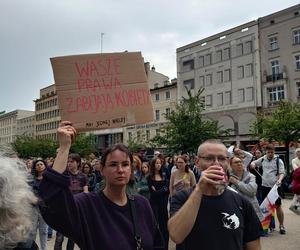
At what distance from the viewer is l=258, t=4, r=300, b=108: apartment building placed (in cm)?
3891

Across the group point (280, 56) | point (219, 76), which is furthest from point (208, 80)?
point (280, 56)

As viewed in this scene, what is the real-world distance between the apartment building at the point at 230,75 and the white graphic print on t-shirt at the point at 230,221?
3812 centimetres

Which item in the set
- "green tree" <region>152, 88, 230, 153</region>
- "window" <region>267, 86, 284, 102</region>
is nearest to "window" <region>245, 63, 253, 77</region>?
"window" <region>267, 86, 284, 102</region>

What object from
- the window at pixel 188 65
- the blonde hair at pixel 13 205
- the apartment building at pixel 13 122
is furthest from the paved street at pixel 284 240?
the apartment building at pixel 13 122

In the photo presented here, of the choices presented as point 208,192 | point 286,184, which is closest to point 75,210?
point 208,192

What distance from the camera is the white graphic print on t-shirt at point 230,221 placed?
2545 millimetres

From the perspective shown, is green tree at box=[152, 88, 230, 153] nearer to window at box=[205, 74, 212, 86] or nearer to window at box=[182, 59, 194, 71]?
window at box=[205, 74, 212, 86]

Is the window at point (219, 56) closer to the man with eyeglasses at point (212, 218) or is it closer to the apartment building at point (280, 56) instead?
the apartment building at point (280, 56)

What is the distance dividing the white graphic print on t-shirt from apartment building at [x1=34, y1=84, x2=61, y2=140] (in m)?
86.2

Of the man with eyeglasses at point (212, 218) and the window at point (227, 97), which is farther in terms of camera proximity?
the window at point (227, 97)

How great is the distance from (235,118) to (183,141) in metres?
13.5

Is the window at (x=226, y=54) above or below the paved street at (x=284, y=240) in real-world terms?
above

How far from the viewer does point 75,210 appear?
2.29 m

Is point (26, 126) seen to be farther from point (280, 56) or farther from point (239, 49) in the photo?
point (280, 56)
